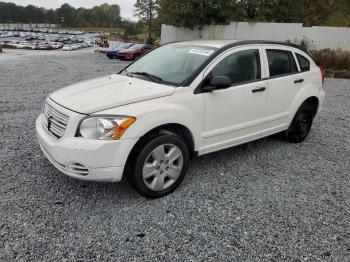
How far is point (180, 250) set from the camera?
2.64m

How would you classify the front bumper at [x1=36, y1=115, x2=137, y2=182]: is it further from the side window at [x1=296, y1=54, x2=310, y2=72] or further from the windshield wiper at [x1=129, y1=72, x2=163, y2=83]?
the side window at [x1=296, y1=54, x2=310, y2=72]

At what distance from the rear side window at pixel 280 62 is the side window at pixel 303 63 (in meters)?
0.17

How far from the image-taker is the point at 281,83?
4.41 metres

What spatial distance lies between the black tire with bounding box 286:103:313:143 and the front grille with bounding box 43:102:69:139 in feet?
11.5

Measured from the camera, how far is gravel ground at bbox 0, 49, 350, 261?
2.63 m

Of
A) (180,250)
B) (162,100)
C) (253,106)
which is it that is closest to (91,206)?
(180,250)

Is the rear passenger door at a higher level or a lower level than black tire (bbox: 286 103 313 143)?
higher

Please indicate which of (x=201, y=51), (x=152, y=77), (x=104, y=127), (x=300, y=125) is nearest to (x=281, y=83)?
(x=300, y=125)

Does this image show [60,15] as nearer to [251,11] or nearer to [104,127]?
[251,11]

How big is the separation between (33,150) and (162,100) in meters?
2.37

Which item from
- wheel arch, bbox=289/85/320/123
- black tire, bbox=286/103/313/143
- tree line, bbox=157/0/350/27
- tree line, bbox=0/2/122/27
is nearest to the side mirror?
wheel arch, bbox=289/85/320/123

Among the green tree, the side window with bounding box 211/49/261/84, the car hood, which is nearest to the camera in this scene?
the car hood

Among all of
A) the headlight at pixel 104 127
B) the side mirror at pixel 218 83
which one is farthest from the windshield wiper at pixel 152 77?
the headlight at pixel 104 127

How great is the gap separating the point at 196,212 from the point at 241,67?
1.96 m
